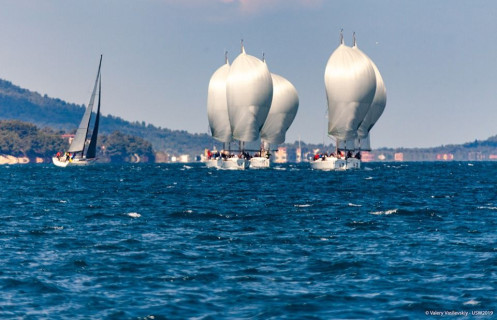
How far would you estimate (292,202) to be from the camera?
154 ft

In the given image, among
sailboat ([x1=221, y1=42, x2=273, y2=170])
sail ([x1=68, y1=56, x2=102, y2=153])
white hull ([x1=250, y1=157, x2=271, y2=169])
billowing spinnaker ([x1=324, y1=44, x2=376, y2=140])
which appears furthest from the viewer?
sail ([x1=68, y1=56, x2=102, y2=153])

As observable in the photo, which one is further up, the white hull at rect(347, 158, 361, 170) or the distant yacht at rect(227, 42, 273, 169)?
the distant yacht at rect(227, 42, 273, 169)

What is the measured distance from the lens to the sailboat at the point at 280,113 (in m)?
140

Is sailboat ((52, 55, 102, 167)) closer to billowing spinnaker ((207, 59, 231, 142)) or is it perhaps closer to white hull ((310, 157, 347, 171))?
billowing spinnaker ((207, 59, 231, 142))

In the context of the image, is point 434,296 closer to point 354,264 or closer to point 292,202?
point 354,264

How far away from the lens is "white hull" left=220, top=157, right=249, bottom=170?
11906 centimetres

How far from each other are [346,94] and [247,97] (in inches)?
629

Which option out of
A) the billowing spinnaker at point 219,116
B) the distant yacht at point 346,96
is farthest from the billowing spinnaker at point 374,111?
the billowing spinnaker at point 219,116

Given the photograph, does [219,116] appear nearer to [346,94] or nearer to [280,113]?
[280,113]

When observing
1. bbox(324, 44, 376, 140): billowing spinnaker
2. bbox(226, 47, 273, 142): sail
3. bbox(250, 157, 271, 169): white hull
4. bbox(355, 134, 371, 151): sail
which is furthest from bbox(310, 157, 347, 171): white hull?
bbox(250, 157, 271, 169): white hull

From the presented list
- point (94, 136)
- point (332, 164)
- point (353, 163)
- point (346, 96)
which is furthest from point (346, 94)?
point (94, 136)

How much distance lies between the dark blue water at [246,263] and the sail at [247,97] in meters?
80.6

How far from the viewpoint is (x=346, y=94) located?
11338cm

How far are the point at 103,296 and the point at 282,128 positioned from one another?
125 m
